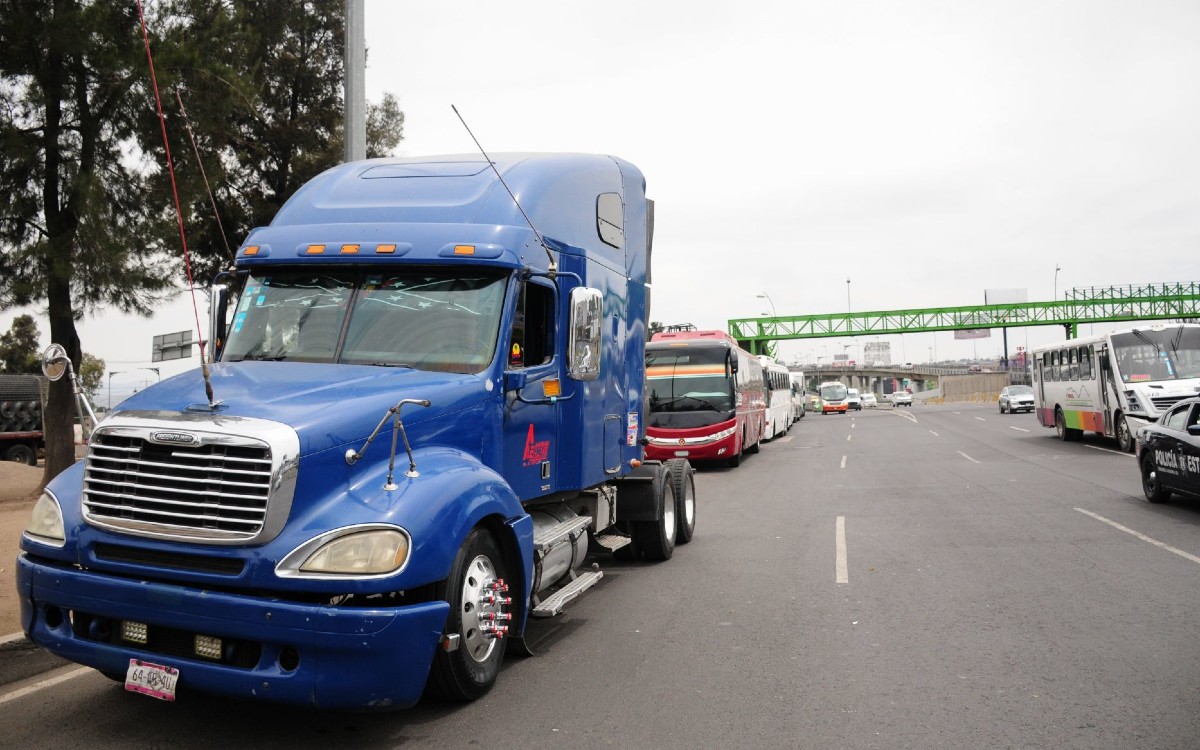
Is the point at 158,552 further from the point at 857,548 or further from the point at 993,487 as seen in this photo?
the point at 993,487

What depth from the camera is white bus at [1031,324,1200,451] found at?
20.6m

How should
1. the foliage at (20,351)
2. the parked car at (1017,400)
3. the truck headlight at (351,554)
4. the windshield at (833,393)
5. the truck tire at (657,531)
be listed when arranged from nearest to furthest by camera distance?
the truck headlight at (351,554), the truck tire at (657,531), the foliage at (20,351), the parked car at (1017,400), the windshield at (833,393)

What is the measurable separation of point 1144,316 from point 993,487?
262 feet

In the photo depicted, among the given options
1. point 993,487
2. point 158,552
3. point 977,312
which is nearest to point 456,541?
point 158,552

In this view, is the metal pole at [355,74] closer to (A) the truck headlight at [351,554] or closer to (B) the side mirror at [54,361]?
(B) the side mirror at [54,361]

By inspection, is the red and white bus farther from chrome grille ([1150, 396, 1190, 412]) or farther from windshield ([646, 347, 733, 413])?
chrome grille ([1150, 396, 1190, 412])

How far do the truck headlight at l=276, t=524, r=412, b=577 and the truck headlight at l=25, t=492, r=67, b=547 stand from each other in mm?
1392

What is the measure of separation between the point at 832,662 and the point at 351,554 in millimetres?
3267

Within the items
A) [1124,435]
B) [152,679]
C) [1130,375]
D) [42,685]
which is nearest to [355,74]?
[42,685]

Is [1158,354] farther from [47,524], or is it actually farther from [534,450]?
[47,524]

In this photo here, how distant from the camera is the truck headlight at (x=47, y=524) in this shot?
4.84 meters

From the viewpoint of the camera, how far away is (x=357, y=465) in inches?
189

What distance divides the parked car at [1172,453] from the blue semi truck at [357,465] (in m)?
8.55

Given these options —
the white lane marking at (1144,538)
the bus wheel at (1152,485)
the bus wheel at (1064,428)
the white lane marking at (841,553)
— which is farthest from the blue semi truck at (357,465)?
the bus wheel at (1064,428)
